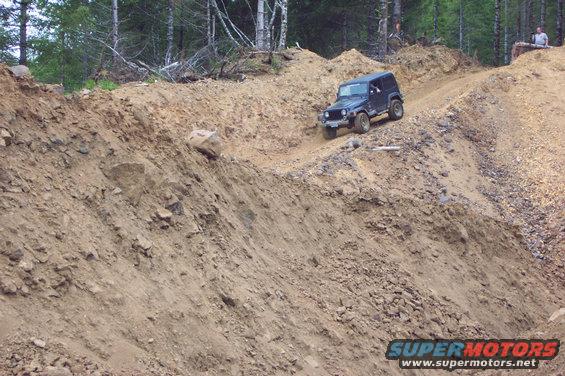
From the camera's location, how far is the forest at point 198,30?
22.7 metres

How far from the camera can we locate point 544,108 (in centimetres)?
2000

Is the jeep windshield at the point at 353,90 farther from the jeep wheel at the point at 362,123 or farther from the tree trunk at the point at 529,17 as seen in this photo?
the tree trunk at the point at 529,17

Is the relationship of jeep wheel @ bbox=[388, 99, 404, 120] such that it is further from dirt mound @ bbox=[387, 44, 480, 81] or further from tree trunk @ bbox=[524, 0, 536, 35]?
tree trunk @ bbox=[524, 0, 536, 35]

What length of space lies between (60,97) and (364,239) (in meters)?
5.78

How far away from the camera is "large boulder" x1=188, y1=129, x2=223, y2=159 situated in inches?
416

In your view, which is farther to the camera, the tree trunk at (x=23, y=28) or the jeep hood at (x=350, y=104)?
the tree trunk at (x=23, y=28)

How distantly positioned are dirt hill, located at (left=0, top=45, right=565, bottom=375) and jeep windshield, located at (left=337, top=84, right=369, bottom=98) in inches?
90.1

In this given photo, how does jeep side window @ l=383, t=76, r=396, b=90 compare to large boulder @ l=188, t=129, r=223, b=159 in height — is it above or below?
above

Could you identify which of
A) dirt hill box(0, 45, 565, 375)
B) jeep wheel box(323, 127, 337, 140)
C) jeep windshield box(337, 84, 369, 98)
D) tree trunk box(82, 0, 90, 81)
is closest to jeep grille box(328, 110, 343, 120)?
jeep wheel box(323, 127, 337, 140)

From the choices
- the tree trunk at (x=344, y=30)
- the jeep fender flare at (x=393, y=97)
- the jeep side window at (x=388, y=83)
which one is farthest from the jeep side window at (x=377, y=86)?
the tree trunk at (x=344, y=30)

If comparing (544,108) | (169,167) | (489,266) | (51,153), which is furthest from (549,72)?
(51,153)

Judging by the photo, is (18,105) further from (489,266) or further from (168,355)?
(489,266)

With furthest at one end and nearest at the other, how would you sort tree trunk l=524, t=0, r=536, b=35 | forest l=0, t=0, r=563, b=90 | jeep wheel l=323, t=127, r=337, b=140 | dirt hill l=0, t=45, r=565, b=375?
tree trunk l=524, t=0, r=536, b=35 < forest l=0, t=0, r=563, b=90 < jeep wheel l=323, t=127, r=337, b=140 < dirt hill l=0, t=45, r=565, b=375

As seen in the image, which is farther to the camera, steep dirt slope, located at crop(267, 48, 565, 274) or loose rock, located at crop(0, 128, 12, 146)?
steep dirt slope, located at crop(267, 48, 565, 274)
